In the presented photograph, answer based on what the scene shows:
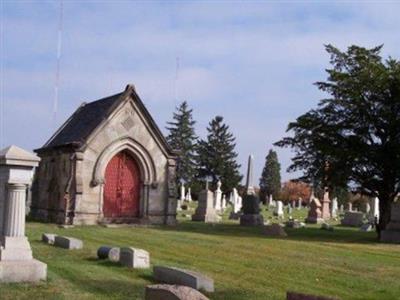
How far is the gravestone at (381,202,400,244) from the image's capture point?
2377cm

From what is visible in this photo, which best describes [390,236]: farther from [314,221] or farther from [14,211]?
[14,211]

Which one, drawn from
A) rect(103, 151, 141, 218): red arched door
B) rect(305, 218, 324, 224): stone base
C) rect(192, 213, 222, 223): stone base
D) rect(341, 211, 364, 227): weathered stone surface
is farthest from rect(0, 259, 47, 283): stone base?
rect(305, 218, 324, 224): stone base

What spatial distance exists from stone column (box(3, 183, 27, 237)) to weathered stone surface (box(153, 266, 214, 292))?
108 inches

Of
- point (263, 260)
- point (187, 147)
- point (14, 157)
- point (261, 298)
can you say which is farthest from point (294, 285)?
point (187, 147)

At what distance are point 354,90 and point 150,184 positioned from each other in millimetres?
10790

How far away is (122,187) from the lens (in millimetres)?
29219

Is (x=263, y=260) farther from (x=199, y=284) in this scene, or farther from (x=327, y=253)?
(x=199, y=284)

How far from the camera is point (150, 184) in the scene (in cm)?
2936

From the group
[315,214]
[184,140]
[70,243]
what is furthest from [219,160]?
[70,243]

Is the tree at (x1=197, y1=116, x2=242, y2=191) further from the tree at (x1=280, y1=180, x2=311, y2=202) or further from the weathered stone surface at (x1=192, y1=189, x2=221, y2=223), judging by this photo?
the weathered stone surface at (x1=192, y1=189, x2=221, y2=223)

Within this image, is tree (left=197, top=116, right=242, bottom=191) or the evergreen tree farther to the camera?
the evergreen tree

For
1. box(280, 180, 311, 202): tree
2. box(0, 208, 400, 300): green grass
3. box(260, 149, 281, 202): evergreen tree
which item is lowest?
box(0, 208, 400, 300): green grass

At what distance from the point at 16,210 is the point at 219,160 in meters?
76.8

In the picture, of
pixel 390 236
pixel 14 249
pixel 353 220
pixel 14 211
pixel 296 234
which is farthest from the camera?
pixel 353 220
